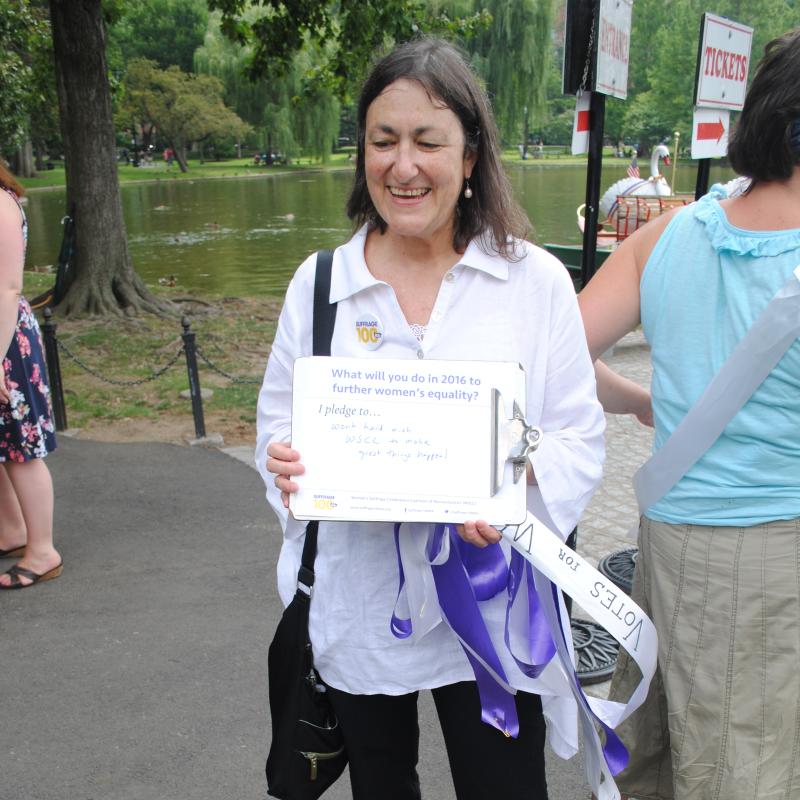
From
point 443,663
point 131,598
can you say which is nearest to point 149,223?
point 131,598

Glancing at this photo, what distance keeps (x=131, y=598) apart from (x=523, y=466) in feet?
10.0

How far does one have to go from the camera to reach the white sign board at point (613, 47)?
3311mm

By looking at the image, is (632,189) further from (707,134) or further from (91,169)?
(707,134)

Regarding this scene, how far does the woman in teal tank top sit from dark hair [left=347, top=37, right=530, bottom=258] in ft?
1.13

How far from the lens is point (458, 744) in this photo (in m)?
2.00

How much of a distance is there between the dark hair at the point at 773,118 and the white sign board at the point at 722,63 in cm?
277

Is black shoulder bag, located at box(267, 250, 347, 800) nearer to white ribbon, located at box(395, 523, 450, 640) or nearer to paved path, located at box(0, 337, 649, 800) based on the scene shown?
white ribbon, located at box(395, 523, 450, 640)

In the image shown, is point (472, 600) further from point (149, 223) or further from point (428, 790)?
point (149, 223)

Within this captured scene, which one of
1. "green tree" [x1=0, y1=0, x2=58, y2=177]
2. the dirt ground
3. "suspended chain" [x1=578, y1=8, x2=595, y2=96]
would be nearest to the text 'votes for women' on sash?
"suspended chain" [x1=578, y1=8, x2=595, y2=96]

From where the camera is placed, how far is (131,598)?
4.17 m

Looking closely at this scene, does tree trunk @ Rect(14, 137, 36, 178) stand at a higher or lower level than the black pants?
lower

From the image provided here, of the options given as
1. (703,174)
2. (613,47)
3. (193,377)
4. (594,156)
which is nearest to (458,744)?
(594,156)

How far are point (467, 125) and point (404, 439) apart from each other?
2.36 ft

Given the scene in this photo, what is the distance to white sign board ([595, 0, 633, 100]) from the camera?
331 cm
